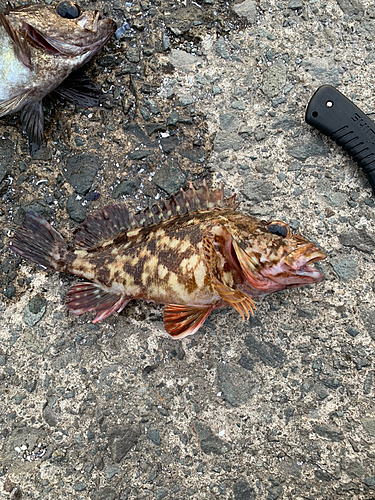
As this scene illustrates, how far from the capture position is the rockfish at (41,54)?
3.22 m

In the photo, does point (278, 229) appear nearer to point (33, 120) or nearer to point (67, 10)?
point (33, 120)

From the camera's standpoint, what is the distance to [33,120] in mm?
3516

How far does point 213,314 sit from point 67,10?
105 inches

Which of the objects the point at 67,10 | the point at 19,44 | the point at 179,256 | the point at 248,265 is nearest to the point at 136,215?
the point at 179,256

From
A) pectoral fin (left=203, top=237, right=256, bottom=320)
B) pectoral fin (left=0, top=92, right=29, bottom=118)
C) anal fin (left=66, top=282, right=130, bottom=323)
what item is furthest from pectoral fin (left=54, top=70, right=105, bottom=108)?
pectoral fin (left=203, top=237, right=256, bottom=320)

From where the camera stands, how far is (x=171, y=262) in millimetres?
2998

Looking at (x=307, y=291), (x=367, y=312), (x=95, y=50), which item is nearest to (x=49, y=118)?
(x=95, y=50)

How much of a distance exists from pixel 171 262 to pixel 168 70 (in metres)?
1.74

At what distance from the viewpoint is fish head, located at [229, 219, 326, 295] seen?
2811mm

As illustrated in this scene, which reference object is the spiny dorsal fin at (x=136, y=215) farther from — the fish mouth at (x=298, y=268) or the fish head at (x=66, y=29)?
the fish head at (x=66, y=29)

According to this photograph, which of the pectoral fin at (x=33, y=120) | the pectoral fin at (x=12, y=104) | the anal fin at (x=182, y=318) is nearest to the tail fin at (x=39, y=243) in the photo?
the pectoral fin at (x=33, y=120)

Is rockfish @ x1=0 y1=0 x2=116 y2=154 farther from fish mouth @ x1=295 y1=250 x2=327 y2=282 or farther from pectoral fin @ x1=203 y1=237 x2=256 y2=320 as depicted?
fish mouth @ x1=295 y1=250 x2=327 y2=282

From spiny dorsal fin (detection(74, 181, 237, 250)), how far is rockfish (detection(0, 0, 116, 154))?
859 mm

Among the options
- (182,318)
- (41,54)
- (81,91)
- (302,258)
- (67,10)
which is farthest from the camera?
(81,91)
